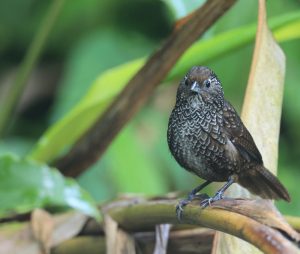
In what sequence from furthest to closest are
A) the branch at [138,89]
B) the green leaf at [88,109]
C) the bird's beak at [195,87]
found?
1. the green leaf at [88,109]
2. the branch at [138,89]
3. the bird's beak at [195,87]

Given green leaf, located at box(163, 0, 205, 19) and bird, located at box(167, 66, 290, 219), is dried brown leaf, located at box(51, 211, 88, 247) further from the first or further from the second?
green leaf, located at box(163, 0, 205, 19)

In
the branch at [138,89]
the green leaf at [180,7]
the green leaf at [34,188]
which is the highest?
the green leaf at [180,7]

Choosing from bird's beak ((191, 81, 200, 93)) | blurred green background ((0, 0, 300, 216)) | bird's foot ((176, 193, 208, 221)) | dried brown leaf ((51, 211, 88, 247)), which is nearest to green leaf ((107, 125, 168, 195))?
blurred green background ((0, 0, 300, 216))

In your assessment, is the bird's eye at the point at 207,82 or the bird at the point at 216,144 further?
the bird at the point at 216,144

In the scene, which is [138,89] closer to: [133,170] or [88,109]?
[88,109]

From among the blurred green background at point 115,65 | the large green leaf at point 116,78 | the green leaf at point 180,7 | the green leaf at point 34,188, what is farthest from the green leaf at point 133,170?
the green leaf at point 34,188

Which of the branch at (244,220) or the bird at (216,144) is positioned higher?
the bird at (216,144)

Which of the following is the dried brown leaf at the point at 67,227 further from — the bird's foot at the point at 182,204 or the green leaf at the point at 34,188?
the bird's foot at the point at 182,204
